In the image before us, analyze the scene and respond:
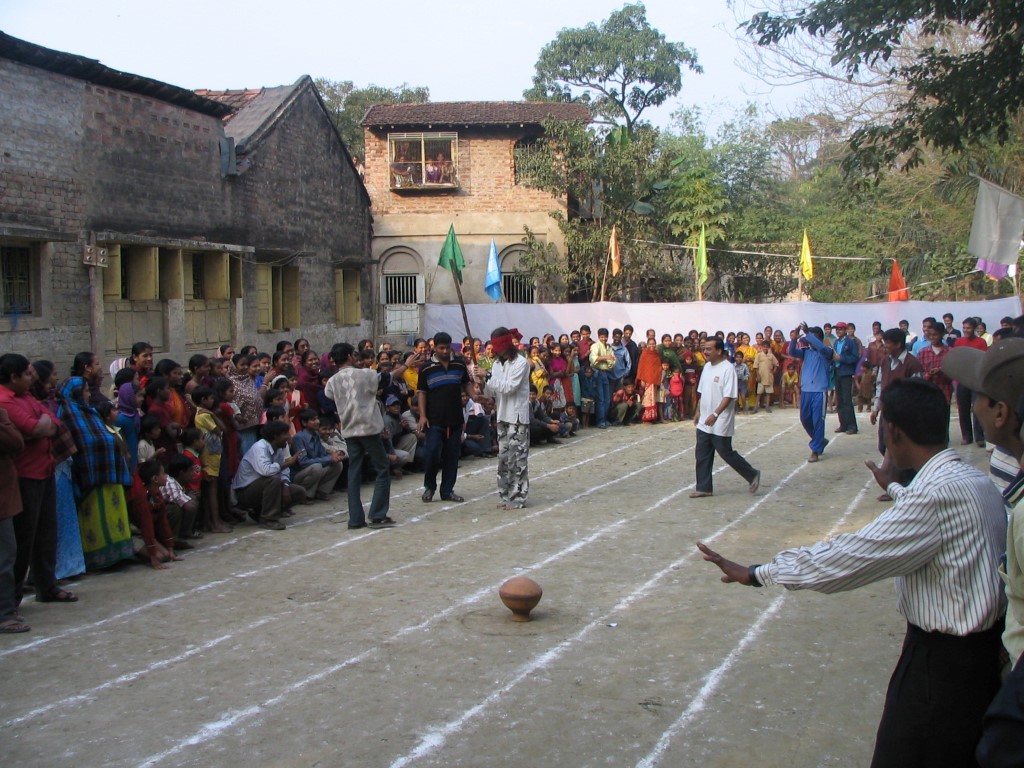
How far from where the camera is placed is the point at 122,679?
19.6 ft

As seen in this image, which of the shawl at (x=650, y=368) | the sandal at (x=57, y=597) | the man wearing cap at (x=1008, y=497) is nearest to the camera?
the man wearing cap at (x=1008, y=497)

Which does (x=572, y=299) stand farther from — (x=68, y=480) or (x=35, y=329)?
(x=68, y=480)

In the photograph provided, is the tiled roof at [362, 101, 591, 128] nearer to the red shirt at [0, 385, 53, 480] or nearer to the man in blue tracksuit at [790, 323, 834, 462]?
the man in blue tracksuit at [790, 323, 834, 462]

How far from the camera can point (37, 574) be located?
7602 millimetres

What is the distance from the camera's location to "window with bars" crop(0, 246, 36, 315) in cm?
1416

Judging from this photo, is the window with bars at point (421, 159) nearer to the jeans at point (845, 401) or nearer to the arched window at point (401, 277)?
the arched window at point (401, 277)

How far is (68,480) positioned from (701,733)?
17.6ft

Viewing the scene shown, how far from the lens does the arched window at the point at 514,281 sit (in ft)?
98.6

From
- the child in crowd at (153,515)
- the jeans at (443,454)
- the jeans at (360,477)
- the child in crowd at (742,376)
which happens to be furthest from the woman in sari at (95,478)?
the child in crowd at (742,376)

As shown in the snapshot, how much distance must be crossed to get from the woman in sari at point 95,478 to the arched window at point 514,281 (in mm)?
21945

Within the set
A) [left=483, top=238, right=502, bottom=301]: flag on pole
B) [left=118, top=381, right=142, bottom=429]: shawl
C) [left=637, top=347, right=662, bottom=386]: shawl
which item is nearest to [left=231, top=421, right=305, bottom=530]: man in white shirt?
[left=118, top=381, right=142, bottom=429]: shawl

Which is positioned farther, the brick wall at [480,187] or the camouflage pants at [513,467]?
the brick wall at [480,187]

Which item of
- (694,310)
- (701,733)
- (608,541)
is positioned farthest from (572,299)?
(701,733)

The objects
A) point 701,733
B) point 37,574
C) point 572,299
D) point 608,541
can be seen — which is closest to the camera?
point 701,733
